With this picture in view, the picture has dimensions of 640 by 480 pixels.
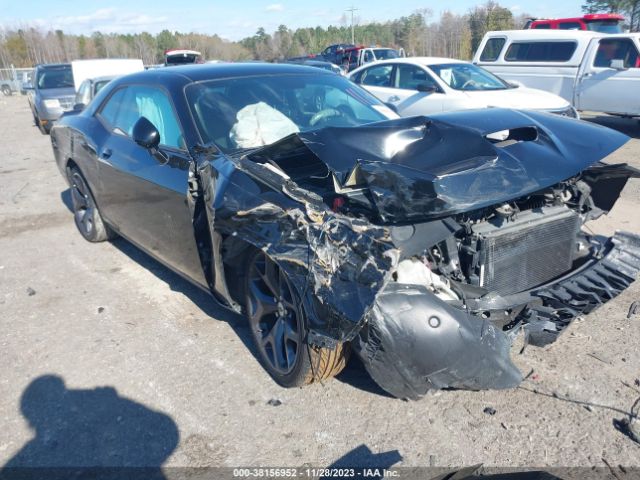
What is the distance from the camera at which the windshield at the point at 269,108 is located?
3467mm

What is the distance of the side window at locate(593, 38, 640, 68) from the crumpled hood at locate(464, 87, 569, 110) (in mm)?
2784

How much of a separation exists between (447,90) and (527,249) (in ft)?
22.2

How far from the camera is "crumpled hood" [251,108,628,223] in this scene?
2.56m

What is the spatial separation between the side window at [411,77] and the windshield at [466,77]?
19cm

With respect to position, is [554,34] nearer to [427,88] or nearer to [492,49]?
[492,49]

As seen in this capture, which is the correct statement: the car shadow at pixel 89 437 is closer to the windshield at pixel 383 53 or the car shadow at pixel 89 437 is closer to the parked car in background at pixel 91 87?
the parked car in background at pixel 91 87

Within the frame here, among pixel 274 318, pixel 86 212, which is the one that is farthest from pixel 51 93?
pixel 274 318

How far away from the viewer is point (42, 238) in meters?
5.97

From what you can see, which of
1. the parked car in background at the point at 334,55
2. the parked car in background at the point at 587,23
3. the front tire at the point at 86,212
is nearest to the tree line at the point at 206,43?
the parked car in background at the point at 334,55

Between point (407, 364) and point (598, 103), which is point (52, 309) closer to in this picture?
point (407, 364)

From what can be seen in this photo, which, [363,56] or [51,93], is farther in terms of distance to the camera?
[363,56]

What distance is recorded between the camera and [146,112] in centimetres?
404

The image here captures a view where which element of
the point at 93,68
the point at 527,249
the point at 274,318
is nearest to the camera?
the point at 527,249

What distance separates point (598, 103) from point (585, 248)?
9.03 meters
